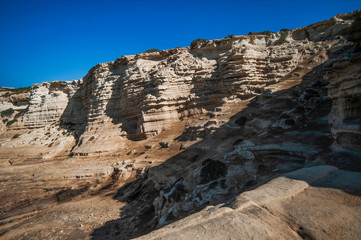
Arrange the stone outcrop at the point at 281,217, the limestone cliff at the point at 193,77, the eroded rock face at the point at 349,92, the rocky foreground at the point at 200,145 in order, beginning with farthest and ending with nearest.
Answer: the limestone cliff at the point at 193,77 < the eroded rock face at the point at 349,92 < the rocky foreground at the point at 200,145 < the stone outcrop at the point at 281,217

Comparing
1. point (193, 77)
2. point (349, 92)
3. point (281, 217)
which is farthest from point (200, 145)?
point (281, 217)

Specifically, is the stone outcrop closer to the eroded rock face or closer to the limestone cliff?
the eroded rock face

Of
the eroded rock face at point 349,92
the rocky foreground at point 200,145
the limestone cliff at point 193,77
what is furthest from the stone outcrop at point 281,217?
the limestone cliff at point 193,77

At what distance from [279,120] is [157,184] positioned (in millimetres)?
9526

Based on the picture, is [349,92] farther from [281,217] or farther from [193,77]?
[193,77]

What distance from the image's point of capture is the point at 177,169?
14234 mm

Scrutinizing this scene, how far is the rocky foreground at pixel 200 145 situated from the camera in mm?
3809

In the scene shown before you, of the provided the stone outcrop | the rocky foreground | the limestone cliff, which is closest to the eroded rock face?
the rocky foreground

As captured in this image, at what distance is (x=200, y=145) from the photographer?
15922 mm

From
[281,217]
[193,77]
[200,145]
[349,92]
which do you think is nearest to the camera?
[281,217]

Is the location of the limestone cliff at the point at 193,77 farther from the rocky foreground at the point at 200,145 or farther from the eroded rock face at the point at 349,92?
the eroded rock face at the point at 349,92

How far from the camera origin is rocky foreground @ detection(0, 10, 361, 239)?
3809mm

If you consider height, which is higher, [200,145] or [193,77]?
[193,77]

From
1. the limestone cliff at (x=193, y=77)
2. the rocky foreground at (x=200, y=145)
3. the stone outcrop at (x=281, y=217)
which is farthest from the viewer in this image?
the limestone cliff at (x=193, y=77)
